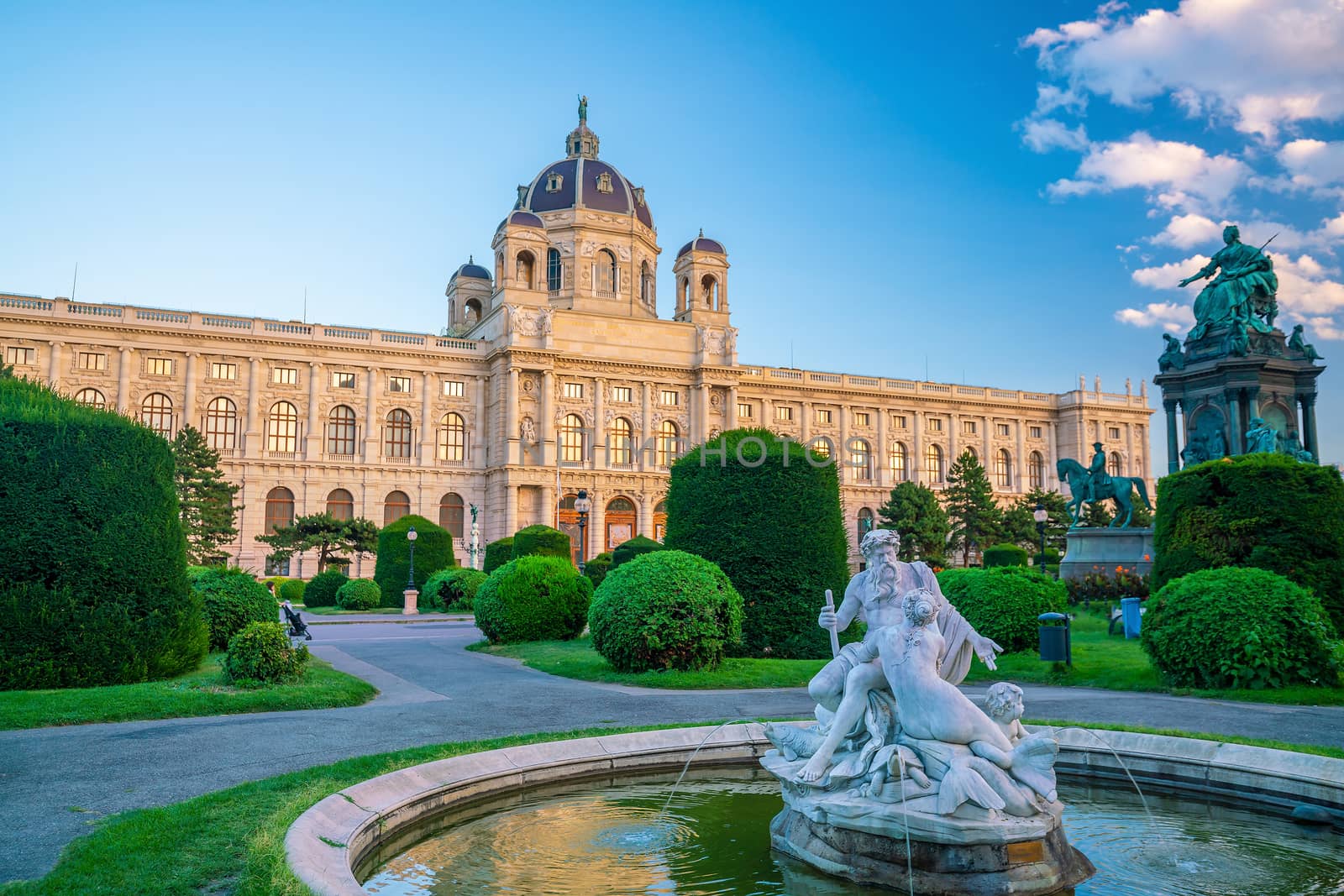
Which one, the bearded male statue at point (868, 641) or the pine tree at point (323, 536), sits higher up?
the pine tree at point (323, 536)

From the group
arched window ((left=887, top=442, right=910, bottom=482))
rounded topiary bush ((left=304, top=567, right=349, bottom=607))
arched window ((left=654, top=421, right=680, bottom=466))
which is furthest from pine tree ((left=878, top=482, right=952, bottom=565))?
rounded topiary bush ((left=304, top=567, right=349, bottom=607))

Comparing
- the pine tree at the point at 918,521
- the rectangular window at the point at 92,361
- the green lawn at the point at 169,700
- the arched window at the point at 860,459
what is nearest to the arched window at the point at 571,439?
the pine tree at the point at 918,521

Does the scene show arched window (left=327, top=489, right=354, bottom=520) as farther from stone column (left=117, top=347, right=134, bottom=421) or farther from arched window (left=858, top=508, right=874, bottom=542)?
arched window (left=858, top=508, right=874, bottom=542)

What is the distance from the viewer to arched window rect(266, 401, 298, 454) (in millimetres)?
55562

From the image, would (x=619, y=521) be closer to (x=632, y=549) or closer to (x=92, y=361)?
(x=92, y=361)

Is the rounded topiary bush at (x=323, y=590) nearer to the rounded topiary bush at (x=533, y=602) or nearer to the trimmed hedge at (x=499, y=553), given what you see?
the trimmed hedge at (x=499, y=553)

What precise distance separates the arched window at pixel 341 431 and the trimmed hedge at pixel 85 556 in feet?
151

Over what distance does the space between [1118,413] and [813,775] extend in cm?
7855

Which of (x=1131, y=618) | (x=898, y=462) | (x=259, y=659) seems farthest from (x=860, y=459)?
(x=259, y=659)

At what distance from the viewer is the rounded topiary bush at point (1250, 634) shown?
448 inches

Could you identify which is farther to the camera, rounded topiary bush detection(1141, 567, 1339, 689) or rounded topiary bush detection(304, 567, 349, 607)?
rounded topiary bush detection(304, 567, 349, 607)

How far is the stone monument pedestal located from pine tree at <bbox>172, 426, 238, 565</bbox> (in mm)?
35117

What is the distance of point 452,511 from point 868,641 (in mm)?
55101

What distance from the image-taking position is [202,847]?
5012mm
